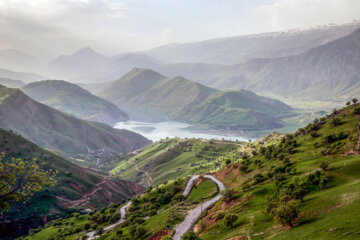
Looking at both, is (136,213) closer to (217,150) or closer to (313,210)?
(313,210)

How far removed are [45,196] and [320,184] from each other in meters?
117

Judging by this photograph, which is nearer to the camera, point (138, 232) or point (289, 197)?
point (289, 197)

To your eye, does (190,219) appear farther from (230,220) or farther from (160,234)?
(230,220)

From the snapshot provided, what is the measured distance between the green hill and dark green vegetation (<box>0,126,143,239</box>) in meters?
17.6

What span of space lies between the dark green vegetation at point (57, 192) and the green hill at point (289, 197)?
57.6ft

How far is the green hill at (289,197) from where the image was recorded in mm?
36031

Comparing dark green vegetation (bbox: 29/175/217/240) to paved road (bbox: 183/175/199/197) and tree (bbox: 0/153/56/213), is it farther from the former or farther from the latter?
tree (bbox: 0/153/56/213)

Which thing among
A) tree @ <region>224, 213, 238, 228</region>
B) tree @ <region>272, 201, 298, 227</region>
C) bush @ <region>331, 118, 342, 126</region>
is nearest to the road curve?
tree @ <region>224, 213, 238, 228</region>

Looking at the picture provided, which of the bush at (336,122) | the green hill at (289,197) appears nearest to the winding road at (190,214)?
the green hill at (289,197)

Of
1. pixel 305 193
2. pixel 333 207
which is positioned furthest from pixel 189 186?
pixel 333 207

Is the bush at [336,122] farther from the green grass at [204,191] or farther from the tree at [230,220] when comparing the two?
the tree at [230,220]

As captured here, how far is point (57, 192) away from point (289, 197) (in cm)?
11549

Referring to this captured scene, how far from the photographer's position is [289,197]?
45.2 m

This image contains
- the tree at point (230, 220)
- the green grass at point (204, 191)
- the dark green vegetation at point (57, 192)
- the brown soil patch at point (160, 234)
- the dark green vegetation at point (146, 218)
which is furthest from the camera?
the dark green vegetation at point (57, 192)
